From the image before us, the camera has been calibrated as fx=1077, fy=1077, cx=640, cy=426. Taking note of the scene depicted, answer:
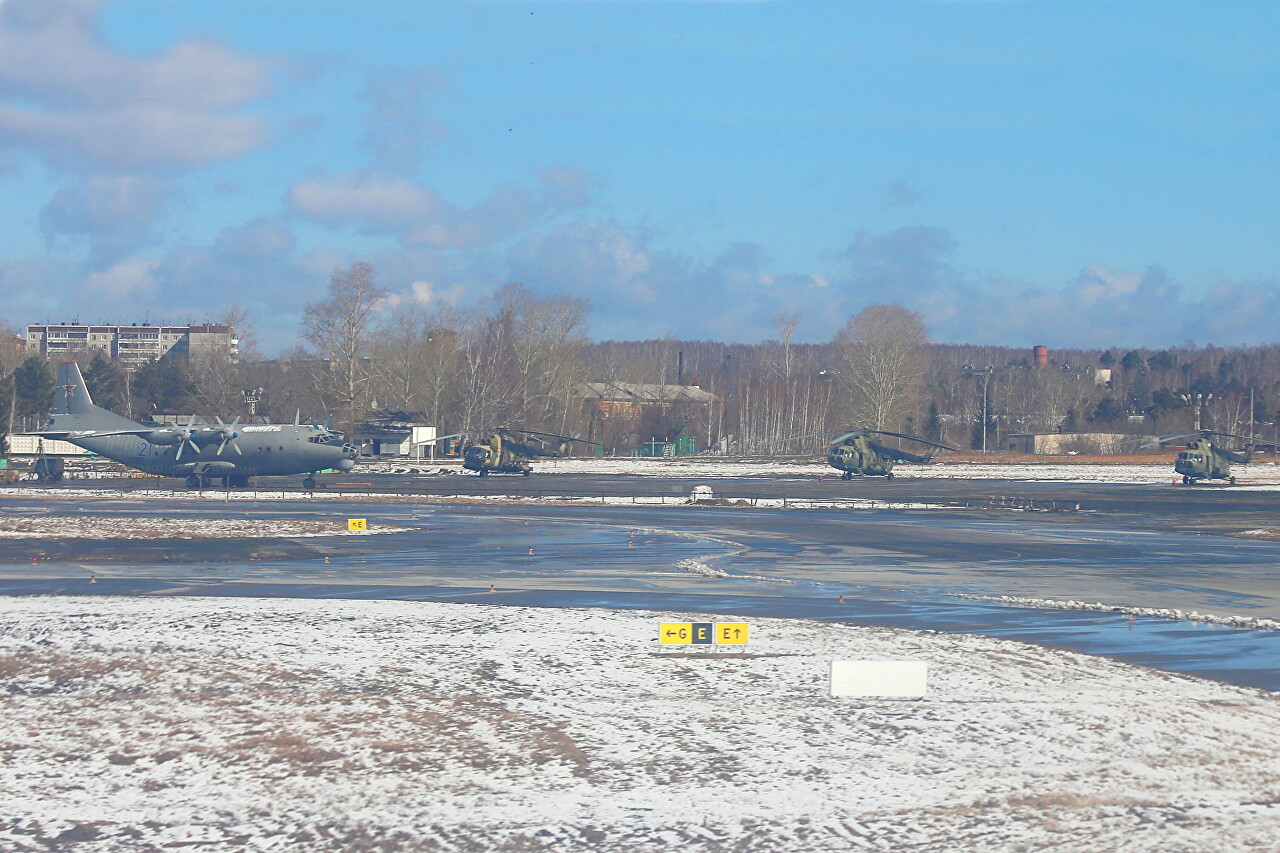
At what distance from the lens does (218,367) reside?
4006 inches

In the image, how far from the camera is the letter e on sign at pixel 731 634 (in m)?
12.9

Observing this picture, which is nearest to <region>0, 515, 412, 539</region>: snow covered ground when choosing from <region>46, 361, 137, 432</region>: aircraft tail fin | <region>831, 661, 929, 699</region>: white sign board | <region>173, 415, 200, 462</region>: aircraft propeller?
<region>173, 415, 200, 462</region>: aircraft propeller

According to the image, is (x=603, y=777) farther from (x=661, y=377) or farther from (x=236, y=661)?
(x=661, y=377)

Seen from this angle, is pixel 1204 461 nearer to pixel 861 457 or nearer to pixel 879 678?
pixel 861 457

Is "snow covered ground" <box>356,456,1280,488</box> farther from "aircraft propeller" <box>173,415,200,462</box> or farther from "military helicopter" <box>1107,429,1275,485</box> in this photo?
"aircraft propeller" <box>173,415,200,462</box>

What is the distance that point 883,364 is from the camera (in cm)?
10050

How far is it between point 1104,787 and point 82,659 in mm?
11011

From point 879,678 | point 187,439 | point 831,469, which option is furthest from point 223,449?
point 879,678

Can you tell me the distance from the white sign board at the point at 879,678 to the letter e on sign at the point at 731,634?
2.28 meters

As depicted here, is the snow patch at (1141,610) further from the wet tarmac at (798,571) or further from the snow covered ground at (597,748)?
the snow covered ground at (597,748)

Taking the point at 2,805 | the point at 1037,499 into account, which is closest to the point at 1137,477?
the point at 1037,499

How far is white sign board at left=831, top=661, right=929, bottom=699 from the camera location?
34.7ft

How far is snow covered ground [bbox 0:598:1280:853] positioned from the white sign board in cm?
20

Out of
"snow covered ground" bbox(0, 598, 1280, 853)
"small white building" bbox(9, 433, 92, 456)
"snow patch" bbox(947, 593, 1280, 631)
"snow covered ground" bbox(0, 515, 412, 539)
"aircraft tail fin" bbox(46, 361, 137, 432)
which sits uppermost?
"aircraft tail fin" bbox(46, 361, 137, 432)
